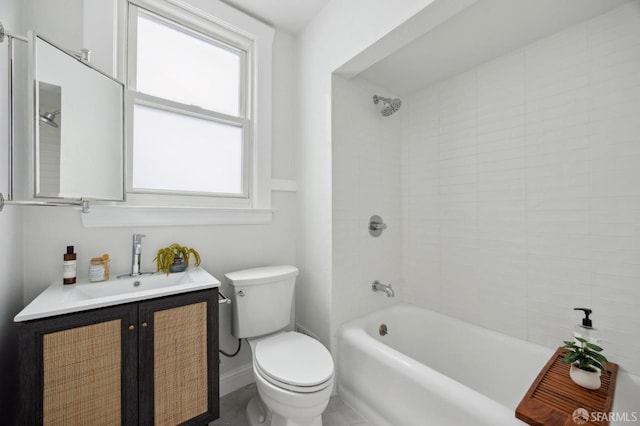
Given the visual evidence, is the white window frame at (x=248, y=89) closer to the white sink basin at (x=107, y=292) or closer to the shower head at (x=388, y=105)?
the white sink basin at (x=107, y=292)

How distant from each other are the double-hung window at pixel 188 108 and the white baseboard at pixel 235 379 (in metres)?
1.13

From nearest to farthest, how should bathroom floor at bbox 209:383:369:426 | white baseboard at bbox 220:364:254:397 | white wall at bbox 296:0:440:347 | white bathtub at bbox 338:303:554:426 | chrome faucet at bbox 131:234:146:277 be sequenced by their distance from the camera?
1. white bathtub at bbox 338:303:554:426
2. chrome faucet at bbox 131:234:146:277
3. bathroom floor at bbox 209:383:369:426
4. white wall at bbox 296:0:440:347
5. white baseboard at bbox 220:364:254:397

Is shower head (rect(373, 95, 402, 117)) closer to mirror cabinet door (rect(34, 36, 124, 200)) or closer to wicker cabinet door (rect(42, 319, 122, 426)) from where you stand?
mirror cabinet door (rect(34, 36, 124, 200))

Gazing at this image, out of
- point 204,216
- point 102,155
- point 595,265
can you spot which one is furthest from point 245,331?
point 595,265

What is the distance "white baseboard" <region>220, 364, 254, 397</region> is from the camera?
5.35 feet

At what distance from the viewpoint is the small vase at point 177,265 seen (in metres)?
1.38

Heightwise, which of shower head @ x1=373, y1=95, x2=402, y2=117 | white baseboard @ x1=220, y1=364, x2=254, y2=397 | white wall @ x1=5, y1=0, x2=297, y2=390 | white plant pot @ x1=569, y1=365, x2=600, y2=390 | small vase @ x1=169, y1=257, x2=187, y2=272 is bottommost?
white baseboard @ x1=220, y1=364, x2=254, y2=397

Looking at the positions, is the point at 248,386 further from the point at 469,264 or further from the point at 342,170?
the point at 469,264

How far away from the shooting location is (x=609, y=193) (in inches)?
50.0

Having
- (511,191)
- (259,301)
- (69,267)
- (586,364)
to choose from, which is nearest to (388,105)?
(511,191)

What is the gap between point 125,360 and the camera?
3.26 feet

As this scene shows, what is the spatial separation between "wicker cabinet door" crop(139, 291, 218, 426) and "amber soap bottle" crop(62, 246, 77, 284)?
454mm

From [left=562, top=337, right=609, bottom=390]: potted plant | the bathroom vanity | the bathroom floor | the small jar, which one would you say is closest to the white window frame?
the small jar
